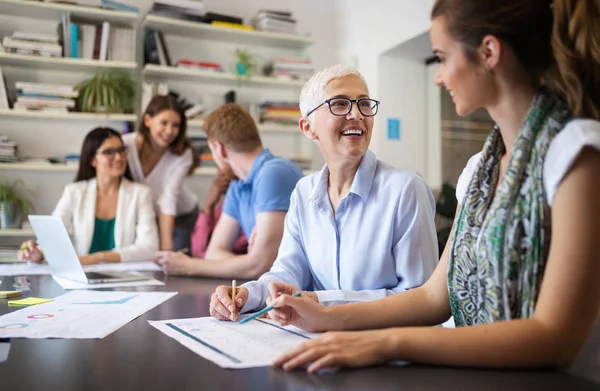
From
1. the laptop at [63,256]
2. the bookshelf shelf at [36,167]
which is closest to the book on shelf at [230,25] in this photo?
the bookshelf shelf at [36,167]

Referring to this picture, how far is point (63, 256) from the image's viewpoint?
1955 mm

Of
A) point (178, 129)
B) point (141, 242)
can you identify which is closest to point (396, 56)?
point (178, 129)

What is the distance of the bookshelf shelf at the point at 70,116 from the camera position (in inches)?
152

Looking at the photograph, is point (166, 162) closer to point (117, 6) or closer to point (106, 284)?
point (117, 6)

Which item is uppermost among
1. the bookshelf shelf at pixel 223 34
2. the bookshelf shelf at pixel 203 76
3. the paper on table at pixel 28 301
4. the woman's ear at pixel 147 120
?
the bookshelf shelf at pixel 223 34

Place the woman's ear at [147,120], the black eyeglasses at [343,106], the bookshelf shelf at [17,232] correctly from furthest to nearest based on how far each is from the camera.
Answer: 1. the bookshelf shelf at [17,232]
2. the woman's ear at [147,120]
3. the black eyeglasses at [343,106]

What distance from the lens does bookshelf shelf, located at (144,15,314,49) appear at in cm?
420

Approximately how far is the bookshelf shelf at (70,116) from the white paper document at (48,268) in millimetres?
1738

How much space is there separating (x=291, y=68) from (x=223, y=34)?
0.60 meters

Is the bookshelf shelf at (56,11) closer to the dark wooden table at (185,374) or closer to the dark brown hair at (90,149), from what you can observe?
the dark brown hair at (90,149)

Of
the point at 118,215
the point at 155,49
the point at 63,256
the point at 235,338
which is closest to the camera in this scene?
the point at 235,338

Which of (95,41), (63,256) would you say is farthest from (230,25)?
(63,256)

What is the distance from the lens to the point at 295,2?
4.93 meters

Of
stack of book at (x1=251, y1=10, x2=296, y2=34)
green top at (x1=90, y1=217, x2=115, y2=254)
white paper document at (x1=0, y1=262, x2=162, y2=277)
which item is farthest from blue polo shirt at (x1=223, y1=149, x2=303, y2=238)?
stack of book at (x1=251, y1=10, x2=296, y2=34)
